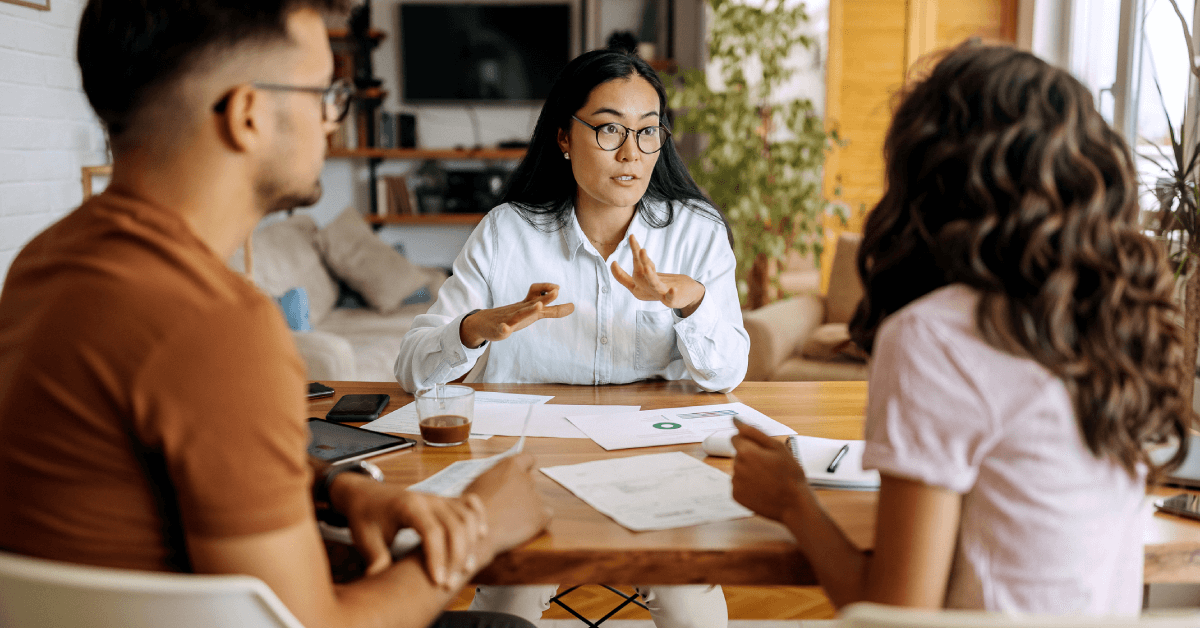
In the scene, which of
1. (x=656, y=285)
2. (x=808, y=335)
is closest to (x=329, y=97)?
(x=656, y=285)

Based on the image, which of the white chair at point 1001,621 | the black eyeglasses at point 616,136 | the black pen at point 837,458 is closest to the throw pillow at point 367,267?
the black eyeglasses at point 616,136

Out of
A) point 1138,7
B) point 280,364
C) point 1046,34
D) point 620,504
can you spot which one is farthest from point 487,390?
point 1046,34

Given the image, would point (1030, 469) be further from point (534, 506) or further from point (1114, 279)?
point (534, 506)

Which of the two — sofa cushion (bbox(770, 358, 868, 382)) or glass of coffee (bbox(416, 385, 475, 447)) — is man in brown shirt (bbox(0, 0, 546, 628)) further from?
sofa cushion (bbox(770, 358, 868, 382))

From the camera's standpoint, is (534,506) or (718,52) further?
(718,52)

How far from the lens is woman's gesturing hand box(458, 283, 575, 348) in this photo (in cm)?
151

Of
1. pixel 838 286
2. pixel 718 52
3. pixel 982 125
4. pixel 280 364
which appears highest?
pixel 718 52

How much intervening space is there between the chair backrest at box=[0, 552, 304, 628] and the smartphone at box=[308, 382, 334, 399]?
874 mm

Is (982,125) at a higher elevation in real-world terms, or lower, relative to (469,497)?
higher

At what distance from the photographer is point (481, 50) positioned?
5297 mm

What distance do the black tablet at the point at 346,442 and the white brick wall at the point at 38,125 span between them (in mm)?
1608

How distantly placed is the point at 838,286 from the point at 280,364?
3.29 m

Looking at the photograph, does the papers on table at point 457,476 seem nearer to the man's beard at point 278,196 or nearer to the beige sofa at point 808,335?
the man's beard at point 278,196

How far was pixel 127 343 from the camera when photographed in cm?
66
